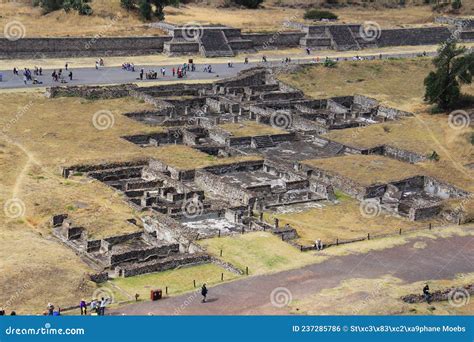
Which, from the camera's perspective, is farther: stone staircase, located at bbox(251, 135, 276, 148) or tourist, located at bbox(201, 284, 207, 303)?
stone staircase, located at bbox(251, 135, 276, 148)

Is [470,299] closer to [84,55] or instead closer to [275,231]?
[275,231]

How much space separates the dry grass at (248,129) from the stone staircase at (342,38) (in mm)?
29717

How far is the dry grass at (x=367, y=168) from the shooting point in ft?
150

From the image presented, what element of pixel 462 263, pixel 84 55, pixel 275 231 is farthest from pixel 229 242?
pixel 84 55

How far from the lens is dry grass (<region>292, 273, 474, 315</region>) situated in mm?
28859

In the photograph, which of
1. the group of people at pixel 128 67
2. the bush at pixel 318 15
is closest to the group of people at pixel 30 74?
the group of people at pixel 128 67

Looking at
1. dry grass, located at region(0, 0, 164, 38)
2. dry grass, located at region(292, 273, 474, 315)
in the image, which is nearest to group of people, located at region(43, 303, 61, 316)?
dry grass, located at region(292, 273, 474, 315)

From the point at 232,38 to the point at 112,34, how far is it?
36.6ft

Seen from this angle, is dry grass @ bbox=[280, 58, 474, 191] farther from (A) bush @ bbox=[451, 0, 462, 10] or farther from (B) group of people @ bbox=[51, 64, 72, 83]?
(A) bush @ bbox=[451, 0, 462, 10]

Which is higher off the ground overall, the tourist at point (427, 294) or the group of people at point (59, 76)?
the tourist at point (427, 294)

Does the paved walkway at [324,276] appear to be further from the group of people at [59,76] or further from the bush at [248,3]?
the bush at [248,3]

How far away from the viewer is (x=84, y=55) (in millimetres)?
72938

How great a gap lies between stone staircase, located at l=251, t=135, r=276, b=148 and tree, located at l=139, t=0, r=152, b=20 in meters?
35.6

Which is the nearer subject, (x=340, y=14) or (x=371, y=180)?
(x=371, y=180)
